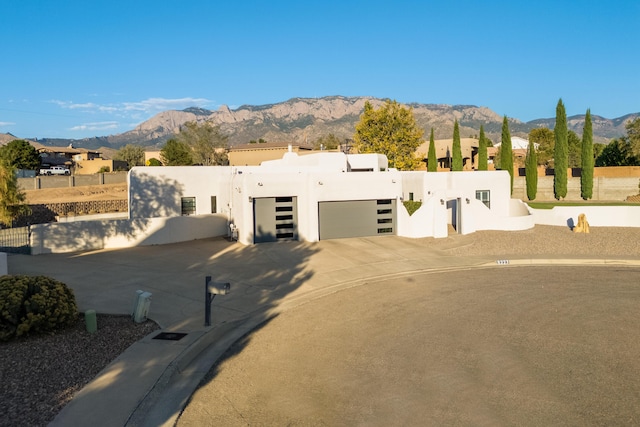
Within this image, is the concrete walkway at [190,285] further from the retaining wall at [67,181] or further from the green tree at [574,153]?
the green tree at [574,153]

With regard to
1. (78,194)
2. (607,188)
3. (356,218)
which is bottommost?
(356,218)

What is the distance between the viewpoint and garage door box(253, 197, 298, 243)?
25.0 m

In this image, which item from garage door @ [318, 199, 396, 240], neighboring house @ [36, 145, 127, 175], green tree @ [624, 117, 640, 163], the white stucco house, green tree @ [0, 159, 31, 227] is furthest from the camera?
neighboring house @ [36, 145, 127, 175]

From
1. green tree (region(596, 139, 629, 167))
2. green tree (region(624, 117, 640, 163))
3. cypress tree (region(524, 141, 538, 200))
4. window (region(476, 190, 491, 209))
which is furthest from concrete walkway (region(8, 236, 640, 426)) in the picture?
green tree (region(596, 139, 629, 167))

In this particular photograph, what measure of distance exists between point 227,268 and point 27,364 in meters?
10.3

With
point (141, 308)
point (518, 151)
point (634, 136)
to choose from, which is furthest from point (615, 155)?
point (141, 308)

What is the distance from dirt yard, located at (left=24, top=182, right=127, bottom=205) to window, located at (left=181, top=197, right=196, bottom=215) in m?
23.6

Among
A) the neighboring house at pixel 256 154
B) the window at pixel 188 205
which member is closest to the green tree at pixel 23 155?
the neighboring house at pixel 256 154

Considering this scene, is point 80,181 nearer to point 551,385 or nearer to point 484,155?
point 484,155

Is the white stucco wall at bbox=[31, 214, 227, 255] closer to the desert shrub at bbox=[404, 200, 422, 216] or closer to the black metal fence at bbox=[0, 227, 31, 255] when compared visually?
the black metal fence at bbox=[0, 227, 31, 255]

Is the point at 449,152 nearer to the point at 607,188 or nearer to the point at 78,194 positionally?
the point at 607,188

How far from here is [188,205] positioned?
3156 cm

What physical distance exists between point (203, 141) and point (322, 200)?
52958 millimetres

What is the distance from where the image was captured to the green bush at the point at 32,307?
34.2 ft
